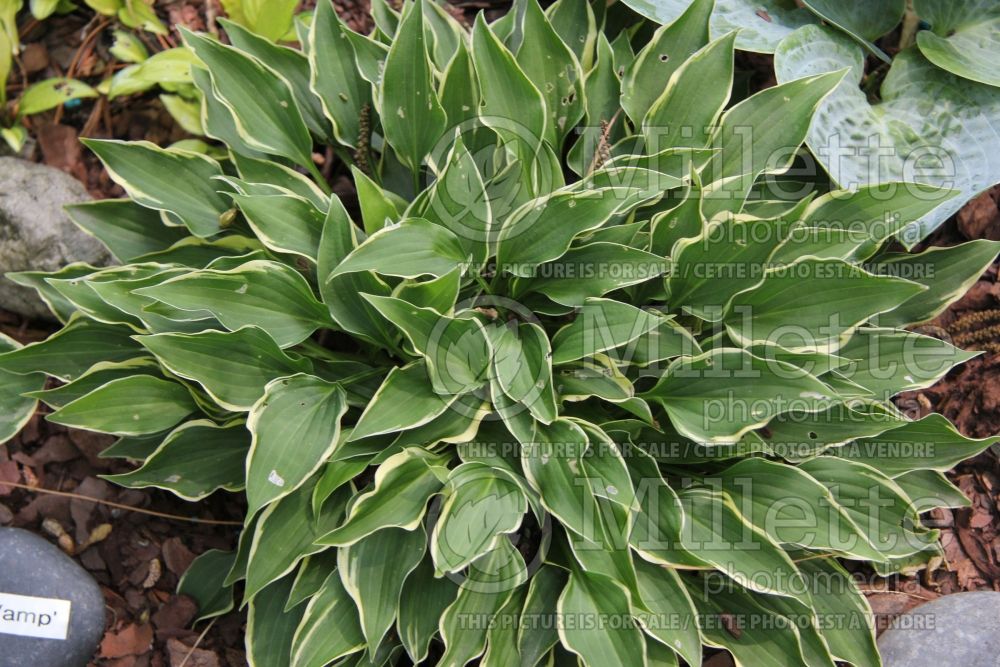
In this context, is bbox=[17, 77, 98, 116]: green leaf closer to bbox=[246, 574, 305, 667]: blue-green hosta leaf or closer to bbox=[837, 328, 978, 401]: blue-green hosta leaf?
bbox=[246, 574, 305, 667]: blue-green hosta leaf

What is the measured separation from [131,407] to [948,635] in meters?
1.92

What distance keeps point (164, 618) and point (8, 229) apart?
3.66 feet

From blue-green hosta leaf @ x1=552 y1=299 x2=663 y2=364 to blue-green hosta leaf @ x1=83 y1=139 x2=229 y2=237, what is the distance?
34.7 inches

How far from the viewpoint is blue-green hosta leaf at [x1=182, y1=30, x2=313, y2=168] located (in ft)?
6.18

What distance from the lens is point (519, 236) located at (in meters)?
1.75

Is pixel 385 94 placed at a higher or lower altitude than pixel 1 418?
higher

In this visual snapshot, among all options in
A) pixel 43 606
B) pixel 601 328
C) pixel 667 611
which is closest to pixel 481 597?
pixel 667 611

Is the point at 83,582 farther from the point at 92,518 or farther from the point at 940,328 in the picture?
the point at 940,328

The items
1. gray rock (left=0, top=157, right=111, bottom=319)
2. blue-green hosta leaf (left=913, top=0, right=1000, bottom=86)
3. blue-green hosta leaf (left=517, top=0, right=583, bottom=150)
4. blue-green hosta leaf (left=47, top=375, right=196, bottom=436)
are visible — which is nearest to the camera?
blue-green hosta leaf (left=47, top=375, right=196, bottom=436)

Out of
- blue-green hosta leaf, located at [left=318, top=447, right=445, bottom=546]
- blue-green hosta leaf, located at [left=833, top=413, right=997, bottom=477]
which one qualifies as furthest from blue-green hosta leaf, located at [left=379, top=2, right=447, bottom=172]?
blue-green hosta leaf, located at [left=833, top=413, right=997, bottom=477]

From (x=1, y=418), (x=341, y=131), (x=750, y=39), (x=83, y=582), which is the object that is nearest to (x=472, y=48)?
(x=341, y=131)

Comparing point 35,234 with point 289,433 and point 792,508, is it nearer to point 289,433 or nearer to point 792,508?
point 289,433

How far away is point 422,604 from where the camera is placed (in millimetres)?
1798

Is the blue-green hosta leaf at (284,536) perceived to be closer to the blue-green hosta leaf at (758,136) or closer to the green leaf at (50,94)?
the blue-green hosta leaf at (758,136)
